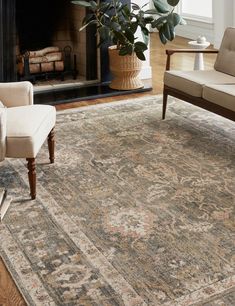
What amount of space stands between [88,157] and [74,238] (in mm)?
1181

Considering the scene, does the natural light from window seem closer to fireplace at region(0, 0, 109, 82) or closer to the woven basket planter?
fireplace at region(0, 0, 109, 82)

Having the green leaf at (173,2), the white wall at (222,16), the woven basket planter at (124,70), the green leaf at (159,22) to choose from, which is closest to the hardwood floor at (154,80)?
the woven basket planter at (124,70)

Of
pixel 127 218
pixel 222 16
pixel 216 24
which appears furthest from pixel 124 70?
pixel 216 24

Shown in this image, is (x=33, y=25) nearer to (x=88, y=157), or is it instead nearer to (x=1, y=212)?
(x=88, y=157)

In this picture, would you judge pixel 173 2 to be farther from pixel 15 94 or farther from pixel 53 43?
pixel 15 94

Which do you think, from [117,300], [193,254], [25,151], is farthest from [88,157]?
[117,300]

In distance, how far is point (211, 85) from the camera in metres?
4.02

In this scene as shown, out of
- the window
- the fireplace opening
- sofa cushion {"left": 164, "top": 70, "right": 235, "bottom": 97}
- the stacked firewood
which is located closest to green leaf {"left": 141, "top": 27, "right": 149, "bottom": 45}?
the fireplace opening

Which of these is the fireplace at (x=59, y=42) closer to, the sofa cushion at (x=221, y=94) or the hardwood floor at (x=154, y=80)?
the hardwood floor at (x=154, y=80)

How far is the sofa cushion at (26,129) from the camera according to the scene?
3.01 metres

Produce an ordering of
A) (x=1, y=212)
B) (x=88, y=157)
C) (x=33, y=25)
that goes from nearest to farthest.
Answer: (x=1, y=212) → (x=88, y=157) → (x=33, y=25)

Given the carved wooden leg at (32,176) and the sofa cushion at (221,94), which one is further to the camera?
the sofa cushion at (221,94)

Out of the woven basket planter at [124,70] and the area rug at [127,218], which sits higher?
the woven basket planter at [124,70]

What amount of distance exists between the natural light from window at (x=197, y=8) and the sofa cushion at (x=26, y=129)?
606 centimetres
